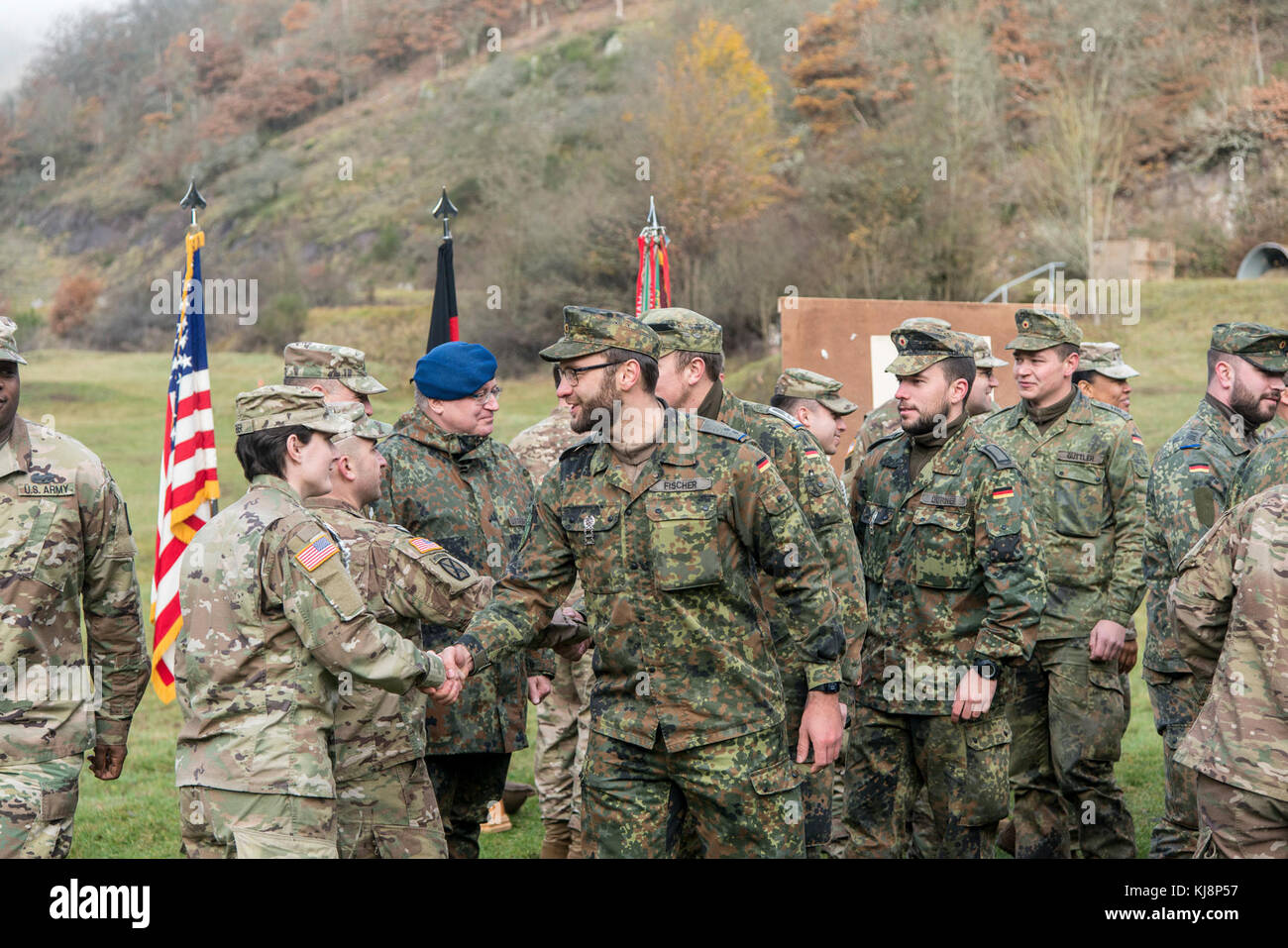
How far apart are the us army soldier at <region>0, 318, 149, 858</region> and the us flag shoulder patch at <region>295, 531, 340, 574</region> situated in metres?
0.93

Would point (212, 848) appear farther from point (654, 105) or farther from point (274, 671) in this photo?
point (654, 105)

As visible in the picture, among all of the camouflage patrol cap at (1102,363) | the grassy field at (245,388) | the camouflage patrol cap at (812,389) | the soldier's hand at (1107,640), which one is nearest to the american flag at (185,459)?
the grassy field at (245,388)

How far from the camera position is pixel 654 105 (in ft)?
132

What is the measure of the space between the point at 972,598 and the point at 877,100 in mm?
41339

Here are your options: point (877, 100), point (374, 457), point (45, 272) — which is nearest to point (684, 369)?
point (374, 457)

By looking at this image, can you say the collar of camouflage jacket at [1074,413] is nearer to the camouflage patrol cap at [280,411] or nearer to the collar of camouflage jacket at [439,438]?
the collar of camouflage jacket at [439,438]

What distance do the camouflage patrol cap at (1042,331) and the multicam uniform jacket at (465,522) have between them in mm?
2948

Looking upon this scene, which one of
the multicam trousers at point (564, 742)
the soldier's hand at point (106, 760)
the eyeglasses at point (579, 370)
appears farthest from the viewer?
the multicam trousers at point (564, 742)

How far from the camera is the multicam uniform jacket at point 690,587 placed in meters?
3.92

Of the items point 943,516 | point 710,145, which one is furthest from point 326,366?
point 710,145

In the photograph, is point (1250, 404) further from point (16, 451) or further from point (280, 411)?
point (16, 451)

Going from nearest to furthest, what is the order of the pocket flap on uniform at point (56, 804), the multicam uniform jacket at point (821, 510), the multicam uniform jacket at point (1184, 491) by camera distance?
the pocket flap on uniform at point (56, 804)
the multicam uniform jacket at point (821, 510)
the multicam uniform jacket at point (1184, 491)

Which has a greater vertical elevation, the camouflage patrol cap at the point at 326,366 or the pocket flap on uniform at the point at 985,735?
the camouflage patrol cap at the point at 326,366

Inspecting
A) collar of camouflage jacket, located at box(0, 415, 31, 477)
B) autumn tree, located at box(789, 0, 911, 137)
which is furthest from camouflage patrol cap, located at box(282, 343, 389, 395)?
autumn tree, located at box(789, 0, 911, 137)
